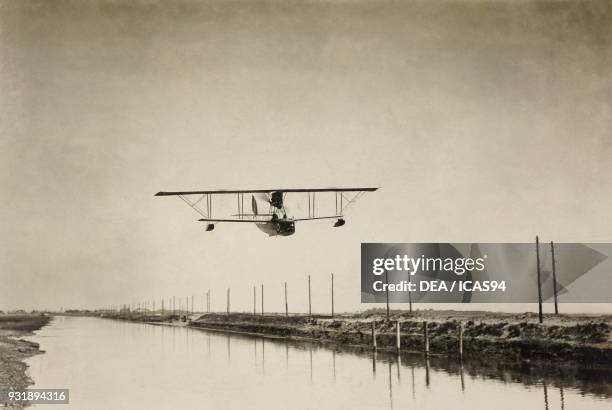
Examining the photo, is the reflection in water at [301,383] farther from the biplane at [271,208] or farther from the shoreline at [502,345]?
the biplane at [271,208]

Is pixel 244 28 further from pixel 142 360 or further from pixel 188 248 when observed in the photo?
pixel 142 360

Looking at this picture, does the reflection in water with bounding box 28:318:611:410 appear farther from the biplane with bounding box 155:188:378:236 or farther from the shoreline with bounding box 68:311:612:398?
the biplane with bounding box 155:188:378:236

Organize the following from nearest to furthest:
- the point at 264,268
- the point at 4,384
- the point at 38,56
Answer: the point at 4,384, the point at 38,56, the point at 264,268

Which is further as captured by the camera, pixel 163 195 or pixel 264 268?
pixel 264 268

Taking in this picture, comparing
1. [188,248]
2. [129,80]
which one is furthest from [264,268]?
[129,80]

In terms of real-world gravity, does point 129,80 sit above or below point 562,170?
above
